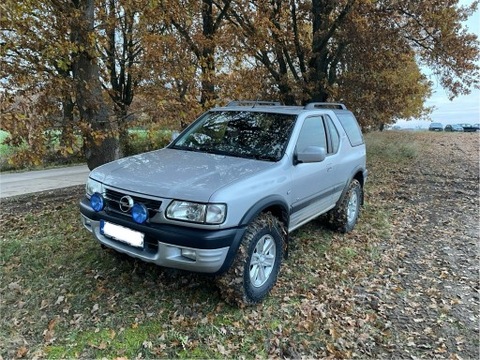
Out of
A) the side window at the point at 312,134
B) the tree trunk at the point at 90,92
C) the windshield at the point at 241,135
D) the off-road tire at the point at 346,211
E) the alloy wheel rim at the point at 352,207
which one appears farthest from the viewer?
the tree trunk at the point at 90,92

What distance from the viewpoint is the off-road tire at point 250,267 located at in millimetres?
3223

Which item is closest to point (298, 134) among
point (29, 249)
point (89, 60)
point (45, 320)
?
point (45, 320)

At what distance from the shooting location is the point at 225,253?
3.05 m

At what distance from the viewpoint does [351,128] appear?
5.84 metres

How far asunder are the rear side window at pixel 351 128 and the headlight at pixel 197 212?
10.7 feet

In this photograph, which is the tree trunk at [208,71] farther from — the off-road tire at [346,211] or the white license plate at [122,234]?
the white license plate at [122,234]

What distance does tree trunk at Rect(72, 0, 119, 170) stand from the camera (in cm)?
576

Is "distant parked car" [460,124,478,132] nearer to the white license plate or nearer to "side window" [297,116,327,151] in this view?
"side window" [297,116,327,151]

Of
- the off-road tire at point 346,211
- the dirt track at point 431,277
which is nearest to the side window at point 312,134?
the off-road tire at point 346,211

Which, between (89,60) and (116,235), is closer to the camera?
(116,235)

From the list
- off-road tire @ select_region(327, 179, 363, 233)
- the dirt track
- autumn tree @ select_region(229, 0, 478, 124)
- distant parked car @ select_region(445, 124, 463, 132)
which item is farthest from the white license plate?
distant parked car @ select_region(445, 124, 463, 132)

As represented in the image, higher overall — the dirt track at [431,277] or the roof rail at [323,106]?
the roof rail at [323,106]

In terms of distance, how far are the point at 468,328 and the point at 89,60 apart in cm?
658

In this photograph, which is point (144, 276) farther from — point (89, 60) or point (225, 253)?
point (89, 60)
